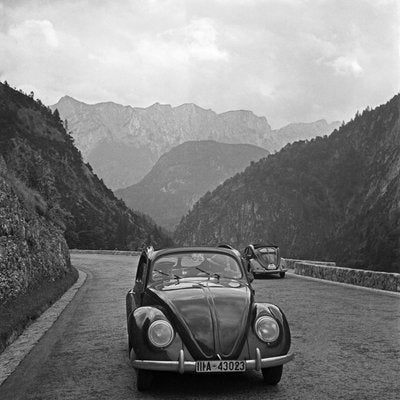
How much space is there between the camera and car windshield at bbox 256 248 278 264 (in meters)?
21.4

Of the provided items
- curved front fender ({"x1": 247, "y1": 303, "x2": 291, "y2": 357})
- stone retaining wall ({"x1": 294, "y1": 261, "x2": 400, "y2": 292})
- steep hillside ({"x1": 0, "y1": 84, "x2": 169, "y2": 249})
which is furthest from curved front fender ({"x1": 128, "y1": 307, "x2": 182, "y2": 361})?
steep hillside ({"x1": 0, "y1": 84, "x2": 169, "y2": 249})

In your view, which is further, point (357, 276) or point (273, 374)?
point (357, 276)

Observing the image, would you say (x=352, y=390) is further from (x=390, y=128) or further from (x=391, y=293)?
(x=390, y=128)

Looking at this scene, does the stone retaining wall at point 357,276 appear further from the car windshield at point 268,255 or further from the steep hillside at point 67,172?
the steep hillside at point 67,172

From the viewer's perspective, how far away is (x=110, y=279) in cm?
2072

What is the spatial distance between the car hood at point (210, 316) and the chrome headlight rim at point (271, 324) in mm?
122

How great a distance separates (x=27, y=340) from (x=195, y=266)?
3.14 metres

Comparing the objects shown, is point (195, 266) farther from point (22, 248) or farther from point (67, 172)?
point (67, 172)

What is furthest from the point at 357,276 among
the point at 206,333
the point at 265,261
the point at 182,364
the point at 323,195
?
the point at 323,195

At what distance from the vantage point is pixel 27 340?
26.4 feet

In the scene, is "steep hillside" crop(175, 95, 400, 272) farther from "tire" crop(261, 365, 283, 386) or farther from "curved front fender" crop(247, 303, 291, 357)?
"tire" crop(261, 365, 283, 386)

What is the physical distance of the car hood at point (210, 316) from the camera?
5.18 m

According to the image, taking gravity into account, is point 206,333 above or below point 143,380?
above

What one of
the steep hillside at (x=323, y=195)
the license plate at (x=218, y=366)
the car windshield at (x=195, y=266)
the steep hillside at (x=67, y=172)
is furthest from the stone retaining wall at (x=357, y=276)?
the steep hillside at (x=323, y=195)
